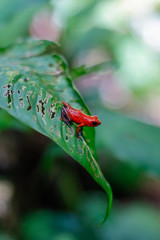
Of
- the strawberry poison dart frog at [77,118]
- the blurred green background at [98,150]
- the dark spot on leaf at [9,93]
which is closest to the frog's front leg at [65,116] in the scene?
the strawberry poison dart frog at [77,118]

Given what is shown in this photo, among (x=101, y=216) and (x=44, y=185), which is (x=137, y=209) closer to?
(x=101, y=216)

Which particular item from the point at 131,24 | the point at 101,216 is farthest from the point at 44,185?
the point at 131,24

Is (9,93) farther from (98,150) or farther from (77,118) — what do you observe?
(98,150)

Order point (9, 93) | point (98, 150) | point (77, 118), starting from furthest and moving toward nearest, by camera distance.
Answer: point (98, 150) < point (77, 118) < point (9, 93)

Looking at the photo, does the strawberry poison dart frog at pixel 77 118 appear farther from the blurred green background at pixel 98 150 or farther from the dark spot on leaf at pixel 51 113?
the blurred green background at pixel 98 150

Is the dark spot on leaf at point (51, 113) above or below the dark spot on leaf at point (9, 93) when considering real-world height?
below

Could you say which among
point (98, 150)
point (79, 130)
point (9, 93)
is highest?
point (9, 93)

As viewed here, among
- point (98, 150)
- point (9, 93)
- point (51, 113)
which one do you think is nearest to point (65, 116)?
point (51, 113)

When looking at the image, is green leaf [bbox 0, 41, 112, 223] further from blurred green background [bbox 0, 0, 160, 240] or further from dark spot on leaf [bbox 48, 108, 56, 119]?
blurred green background [bbox 0, 0, 160, 240]
